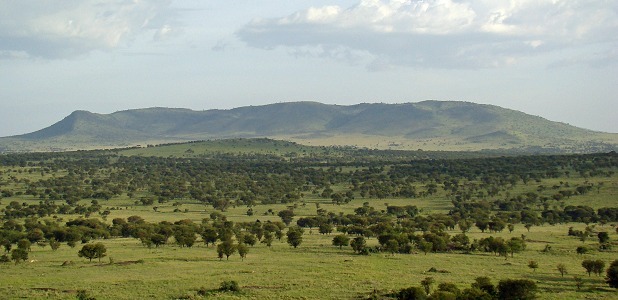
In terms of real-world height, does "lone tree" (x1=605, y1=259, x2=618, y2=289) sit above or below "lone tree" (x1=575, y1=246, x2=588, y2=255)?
above

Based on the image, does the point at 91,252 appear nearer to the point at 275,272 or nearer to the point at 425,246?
the point at 275,272

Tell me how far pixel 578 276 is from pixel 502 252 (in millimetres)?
11744

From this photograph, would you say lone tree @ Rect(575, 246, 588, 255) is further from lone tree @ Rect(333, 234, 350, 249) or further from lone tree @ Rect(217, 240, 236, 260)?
lone tree @ Rect(217, 240, 236, 260)

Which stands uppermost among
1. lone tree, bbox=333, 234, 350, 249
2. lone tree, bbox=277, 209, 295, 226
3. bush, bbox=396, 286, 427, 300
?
bush, bbox=396, 286, 427, 300

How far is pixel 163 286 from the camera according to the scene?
44031 millimetres

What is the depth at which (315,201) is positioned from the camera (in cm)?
12462

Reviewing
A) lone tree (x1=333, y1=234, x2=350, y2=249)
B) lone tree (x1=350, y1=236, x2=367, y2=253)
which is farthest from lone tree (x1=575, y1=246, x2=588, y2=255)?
lone tree (x1=333, y1=234, x2=350, y2=249)

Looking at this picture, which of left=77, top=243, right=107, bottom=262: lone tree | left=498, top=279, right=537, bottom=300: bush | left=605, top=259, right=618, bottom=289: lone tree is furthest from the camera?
left=77, top=243, right=107, bottom=262: lone tree

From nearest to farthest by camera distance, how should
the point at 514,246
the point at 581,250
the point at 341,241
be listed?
1. the point at 581,250
2. the point at 514,246
3. the point at 341,241

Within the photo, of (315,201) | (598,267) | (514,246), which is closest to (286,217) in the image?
(315,201)

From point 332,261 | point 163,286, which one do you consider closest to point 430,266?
point 332,261

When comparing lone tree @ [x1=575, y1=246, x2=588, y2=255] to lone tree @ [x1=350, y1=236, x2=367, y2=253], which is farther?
lone tree @ [x1=350, y1=236, x2=367, y2=253]

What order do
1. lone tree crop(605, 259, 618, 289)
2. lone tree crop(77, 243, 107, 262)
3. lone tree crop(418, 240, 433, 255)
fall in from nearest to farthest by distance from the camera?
lone tree crop(605, 259, 618, 289) < lone tree crop(77, 243, 107, 262) < lone tree crop(418, 240, 433, 255)

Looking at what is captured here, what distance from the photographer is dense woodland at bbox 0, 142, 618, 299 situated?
214ft
